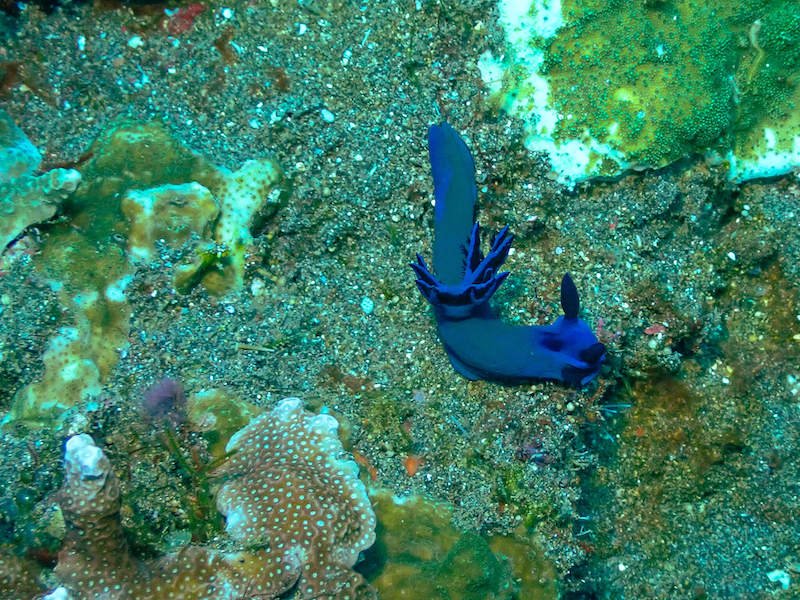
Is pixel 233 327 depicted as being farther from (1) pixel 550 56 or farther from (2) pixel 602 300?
(1) pixel 550 56

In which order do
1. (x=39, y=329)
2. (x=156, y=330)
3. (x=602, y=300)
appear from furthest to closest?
(x=602, y=300) → (x=156, y=330) → (x=39, y=329)

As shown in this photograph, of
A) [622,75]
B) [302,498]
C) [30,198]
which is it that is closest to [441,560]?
[302,498]

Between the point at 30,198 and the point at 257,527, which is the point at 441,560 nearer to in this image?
the point at 257,527

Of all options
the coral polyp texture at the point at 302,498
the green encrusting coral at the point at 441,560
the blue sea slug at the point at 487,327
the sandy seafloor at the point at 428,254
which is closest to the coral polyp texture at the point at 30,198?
the sandy seafloor at the point at 428,254

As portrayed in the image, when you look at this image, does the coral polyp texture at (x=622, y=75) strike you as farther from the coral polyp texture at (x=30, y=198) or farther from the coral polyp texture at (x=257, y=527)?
the coral polyp texture at (x=30, y=198)

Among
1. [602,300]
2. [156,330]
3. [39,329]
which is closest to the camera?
[39,329]

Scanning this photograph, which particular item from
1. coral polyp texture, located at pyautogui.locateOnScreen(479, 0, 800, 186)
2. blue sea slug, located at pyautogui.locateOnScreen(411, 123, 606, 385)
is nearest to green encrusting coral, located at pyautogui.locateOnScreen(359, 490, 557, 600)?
blue sea slug, located at pyautogui.locateOnScreen(411, 123, 606, 385)

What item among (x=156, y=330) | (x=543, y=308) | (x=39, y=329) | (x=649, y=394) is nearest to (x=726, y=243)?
(x=649, y=394)

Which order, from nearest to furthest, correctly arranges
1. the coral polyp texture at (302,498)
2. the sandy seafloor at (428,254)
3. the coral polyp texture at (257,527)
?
the coral polyp texture at (257,527), the coral polyp texture at (302,498), the sandy seafloor at (428,254)
